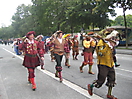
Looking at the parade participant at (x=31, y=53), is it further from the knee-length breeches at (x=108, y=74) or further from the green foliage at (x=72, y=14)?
the green foliage at (x=72, y=14)

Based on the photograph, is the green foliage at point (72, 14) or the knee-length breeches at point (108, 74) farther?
the green foliage at point (72, 14)

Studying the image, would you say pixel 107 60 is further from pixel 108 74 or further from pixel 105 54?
pixel 108 74

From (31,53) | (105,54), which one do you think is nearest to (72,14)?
(31,53)

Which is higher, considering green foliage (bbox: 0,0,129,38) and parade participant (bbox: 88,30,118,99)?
green foliage (bbox: 0,0,129,38)

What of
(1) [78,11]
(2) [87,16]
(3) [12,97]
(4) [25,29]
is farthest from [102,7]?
(4) [25,29]

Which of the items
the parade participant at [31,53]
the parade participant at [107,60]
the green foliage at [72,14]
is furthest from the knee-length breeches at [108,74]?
the green foliage at [72,14]

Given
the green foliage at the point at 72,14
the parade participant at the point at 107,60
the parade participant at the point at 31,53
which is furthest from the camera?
the green foliage at the point at 72,14

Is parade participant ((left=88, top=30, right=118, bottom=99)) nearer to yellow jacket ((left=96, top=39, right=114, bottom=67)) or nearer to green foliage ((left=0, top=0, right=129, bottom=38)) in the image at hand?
yellow jacket ((left=96, top=39, right=114, bottom=67))

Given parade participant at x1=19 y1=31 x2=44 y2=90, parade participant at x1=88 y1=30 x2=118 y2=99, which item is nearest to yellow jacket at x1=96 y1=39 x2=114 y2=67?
parade participant at x1=88 y1=30 x2=118 y2=99

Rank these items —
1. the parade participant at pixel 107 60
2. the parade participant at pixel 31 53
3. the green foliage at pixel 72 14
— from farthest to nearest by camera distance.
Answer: the green foliage at pixel 72 14 < the parade participant at pixel 31 53 < the parade participant at pixel 107 60

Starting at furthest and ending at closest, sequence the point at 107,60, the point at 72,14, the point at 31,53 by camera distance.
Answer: the point at 72,14 → the point at 31,53 → the point at 107,60

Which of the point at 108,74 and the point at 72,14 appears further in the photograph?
the point at 72,14

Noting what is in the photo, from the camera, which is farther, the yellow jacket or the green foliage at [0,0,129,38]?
the green foliage at [0,0,129,38]

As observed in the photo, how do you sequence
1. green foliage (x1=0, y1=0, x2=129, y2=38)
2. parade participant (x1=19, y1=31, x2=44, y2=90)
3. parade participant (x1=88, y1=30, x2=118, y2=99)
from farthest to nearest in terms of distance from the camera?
1. green foliage (x1=0, y1=0, x2=129, y2=38)
2. parade participant (x1=19, y1=31, x2=44, y2=90)
3. parade participant (x1=88, y1=30, x2=118, y2=99)
